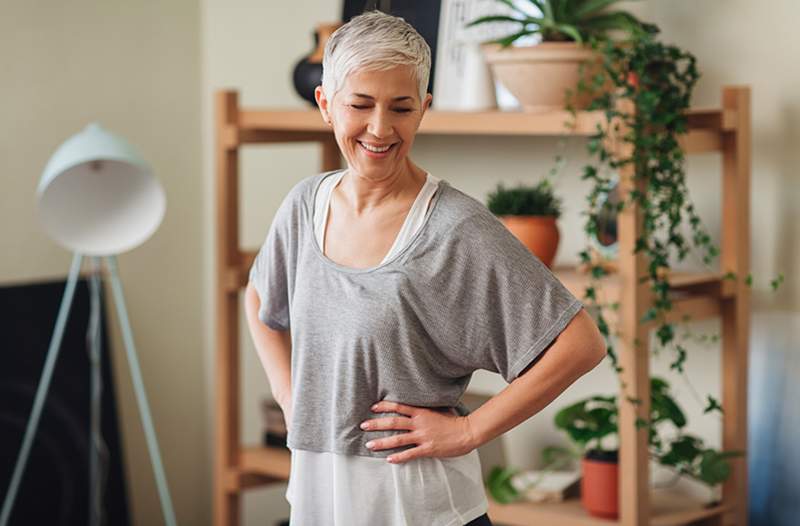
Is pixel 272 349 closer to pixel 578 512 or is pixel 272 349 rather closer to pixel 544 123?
pixel 544 123

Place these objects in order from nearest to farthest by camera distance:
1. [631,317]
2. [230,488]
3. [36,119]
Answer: [631,317], [230,488], [36,119]

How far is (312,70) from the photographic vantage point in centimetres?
286

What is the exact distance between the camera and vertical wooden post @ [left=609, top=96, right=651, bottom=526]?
232 cm

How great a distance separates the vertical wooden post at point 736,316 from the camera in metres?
2.50

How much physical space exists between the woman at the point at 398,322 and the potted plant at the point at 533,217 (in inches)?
36.8

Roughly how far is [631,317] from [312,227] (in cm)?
94

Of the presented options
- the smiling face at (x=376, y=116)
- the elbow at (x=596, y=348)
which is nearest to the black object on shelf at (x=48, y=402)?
the smiling face at (x=376, y=116)

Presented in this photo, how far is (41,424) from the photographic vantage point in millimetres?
3164

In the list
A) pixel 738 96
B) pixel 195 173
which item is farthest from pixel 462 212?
pixel 195 173

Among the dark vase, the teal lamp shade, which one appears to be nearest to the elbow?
the dark vase

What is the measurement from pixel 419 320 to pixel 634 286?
93 cm

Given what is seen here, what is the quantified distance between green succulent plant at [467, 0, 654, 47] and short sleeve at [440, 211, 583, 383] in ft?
3.27

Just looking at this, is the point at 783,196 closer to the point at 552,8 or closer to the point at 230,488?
the point at 552,8

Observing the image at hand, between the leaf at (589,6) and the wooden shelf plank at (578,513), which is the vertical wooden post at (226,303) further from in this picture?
the leaf at (589,6)
